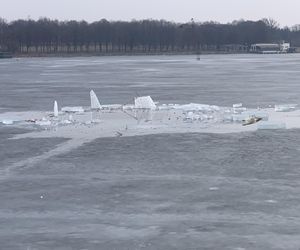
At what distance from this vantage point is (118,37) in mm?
150125

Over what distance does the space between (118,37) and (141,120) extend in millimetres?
132575

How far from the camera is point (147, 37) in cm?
15512

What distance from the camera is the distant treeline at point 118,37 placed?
142750 mm

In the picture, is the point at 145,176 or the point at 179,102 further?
the point at 179,102

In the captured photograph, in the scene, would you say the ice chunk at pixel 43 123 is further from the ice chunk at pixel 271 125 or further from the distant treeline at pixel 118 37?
the distant treeline at pixel 118 37

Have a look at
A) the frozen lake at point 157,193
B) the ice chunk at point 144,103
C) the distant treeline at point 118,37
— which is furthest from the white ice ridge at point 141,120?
the distant treeline at point 118,37

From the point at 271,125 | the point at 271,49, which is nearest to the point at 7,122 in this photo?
the point at 271,125

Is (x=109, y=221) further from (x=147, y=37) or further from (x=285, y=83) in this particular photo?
(x=147, y=37)

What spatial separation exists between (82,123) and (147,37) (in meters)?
138

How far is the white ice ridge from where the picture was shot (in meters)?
16.7

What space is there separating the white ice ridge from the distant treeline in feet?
394

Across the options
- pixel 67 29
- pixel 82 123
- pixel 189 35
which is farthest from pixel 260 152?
pixel 189 35

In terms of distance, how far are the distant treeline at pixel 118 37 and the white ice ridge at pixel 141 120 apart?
120 m

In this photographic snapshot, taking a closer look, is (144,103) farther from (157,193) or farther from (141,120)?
(157,193)
